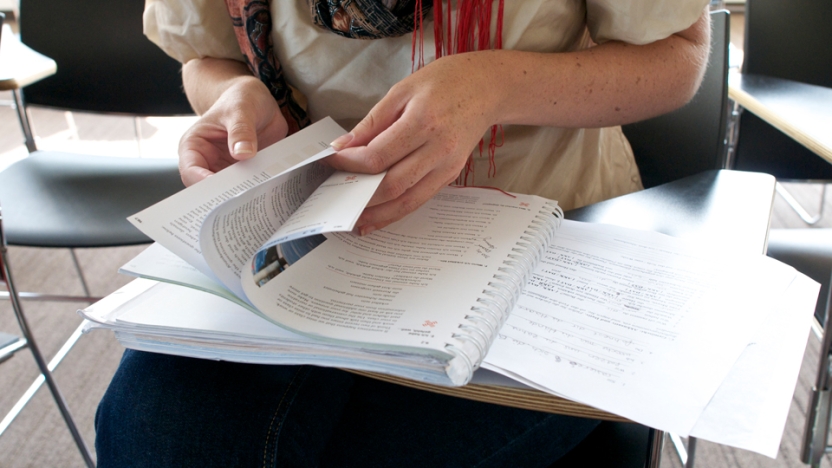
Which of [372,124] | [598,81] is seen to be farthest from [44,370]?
[598,81]

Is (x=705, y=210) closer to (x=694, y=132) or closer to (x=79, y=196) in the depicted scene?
(x=694, y=132)

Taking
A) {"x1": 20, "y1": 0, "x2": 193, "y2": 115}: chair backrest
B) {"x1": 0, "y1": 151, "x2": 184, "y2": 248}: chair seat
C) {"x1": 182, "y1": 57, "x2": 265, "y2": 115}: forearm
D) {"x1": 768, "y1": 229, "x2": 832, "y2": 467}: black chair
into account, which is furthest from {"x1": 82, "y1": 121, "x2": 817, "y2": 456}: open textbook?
{"x1": 20, "y1": 0, "x2": 193, "y2": 115}: chair backrest

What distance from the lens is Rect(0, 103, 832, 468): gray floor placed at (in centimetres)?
126

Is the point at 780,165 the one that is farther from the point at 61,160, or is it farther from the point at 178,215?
the point at 61,160

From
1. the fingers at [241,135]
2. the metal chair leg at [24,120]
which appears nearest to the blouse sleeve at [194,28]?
the fingers at [241,135]

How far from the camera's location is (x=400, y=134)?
492mm

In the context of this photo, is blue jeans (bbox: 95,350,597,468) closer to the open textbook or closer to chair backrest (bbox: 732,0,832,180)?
the open textbook

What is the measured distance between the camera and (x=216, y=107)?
2.05 feet

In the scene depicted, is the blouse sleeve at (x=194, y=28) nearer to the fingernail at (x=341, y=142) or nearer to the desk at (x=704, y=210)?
the fingernail at (x=341, y=142)

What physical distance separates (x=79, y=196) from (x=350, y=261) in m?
1.00

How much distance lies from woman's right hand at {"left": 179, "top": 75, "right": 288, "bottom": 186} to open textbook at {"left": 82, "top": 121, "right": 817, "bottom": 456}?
0.11 ft

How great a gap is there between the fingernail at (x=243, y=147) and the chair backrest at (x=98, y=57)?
42.1 inches

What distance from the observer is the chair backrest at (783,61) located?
142cm

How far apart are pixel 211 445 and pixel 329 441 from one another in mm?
110
